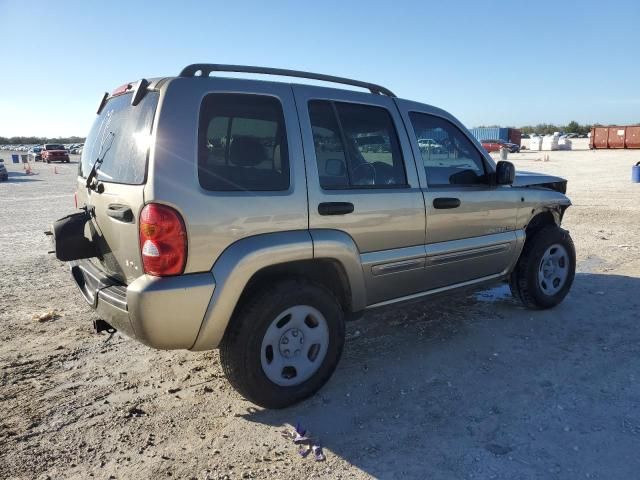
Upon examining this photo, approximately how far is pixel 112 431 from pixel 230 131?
1.95 meters

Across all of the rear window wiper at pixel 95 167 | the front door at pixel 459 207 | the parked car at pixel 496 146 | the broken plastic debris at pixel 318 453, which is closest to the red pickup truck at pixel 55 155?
the parked car at pixel 496 146

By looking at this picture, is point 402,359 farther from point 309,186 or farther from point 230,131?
point 230,131

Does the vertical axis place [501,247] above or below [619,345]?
above

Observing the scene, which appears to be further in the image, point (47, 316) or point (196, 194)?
point (47, 316)

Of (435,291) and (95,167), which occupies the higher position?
(95,167)

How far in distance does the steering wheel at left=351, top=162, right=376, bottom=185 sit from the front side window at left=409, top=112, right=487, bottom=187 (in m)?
0.52

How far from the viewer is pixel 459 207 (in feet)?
13.0

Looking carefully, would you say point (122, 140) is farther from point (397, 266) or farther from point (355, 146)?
point (397, 266)

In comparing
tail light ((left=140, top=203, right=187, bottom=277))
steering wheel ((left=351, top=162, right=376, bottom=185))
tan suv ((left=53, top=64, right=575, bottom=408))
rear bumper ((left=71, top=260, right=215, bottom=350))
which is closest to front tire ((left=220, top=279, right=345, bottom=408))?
tan suv ((left=53, top=64, right=575, bottom=408))

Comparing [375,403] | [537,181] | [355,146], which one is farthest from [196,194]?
[537,181]

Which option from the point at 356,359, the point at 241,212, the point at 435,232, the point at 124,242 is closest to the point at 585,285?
the point at 435,232

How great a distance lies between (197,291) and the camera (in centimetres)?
267

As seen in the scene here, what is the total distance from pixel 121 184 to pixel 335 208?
1.31 metres

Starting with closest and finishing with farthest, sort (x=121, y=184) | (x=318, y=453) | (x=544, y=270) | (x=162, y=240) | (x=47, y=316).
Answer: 1. (x=162, y=240)
2. (x=318, y=453)
3. (x=121, y=184)
4. (x=47, y=316)
5. (x=544, y=270)
